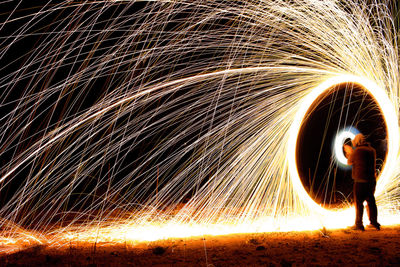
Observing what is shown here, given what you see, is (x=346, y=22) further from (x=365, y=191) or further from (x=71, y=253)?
(x=71, y=253)

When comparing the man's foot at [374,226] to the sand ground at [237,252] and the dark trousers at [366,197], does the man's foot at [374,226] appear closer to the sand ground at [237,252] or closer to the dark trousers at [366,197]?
the dark trousers at [366,197]

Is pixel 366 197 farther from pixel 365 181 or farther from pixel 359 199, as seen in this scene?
pixel 365 181

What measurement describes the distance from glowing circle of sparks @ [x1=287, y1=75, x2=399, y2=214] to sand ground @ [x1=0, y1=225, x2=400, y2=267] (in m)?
1.09

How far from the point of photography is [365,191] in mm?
5781

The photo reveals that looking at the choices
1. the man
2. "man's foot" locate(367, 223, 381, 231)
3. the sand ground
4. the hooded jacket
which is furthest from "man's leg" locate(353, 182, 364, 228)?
the sand ground

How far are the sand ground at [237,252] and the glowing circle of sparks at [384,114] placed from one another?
1.09 meters

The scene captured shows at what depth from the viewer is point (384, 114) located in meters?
6.59

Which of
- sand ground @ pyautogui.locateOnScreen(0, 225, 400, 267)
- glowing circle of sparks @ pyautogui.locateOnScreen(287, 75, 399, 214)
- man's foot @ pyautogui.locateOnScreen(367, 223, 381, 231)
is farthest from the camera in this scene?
glowing circle of sparks @ pyautogui.locateOnScreen(287, 75, 399, 214)

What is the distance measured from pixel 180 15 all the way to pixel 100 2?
148 centimetres

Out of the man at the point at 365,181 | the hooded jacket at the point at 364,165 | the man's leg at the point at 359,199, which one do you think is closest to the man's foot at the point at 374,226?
the man at the point at 365,181

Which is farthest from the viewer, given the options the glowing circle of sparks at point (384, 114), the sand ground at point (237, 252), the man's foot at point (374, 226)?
the glowing circle of sparks at point (384, 114)

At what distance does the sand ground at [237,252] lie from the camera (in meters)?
3.87

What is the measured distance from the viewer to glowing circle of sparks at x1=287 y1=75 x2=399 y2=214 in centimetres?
612

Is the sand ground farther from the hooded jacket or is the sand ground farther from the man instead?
the hooded jacket
